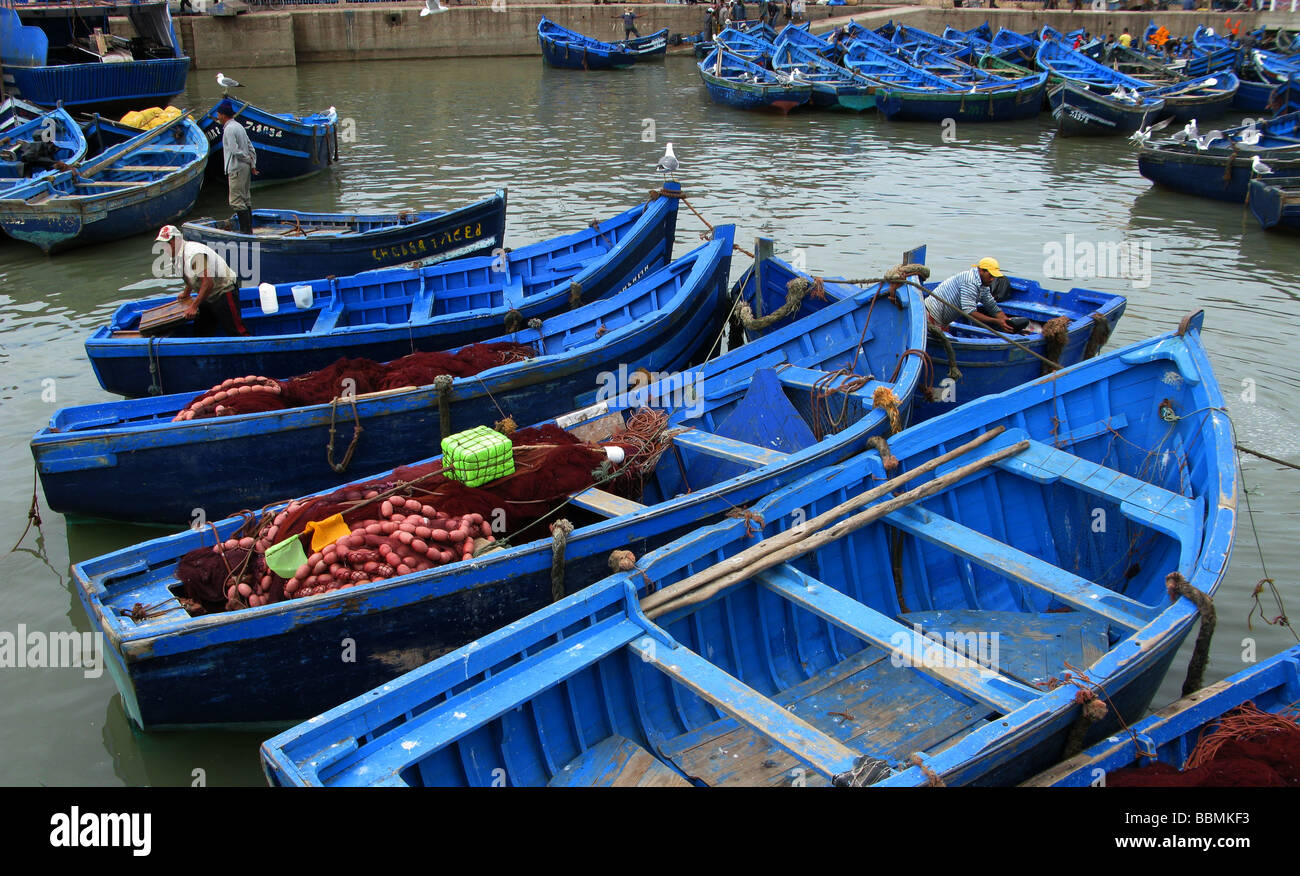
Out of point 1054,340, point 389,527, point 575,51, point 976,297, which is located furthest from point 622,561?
point 575,51

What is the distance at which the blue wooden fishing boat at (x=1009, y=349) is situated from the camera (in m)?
8.84

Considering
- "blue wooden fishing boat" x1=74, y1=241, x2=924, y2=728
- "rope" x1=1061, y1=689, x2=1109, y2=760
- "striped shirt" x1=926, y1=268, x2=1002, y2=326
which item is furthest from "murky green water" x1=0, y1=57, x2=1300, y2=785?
"striped shirt" x1=926, y1=268, x2=1002, y2=326

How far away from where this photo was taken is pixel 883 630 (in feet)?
16.8

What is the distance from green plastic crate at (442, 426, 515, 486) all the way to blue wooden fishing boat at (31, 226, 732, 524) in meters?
1.70

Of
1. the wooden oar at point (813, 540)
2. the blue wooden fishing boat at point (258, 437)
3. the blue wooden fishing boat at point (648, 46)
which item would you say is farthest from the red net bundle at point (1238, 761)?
the blue wooden fishing boat at point (648, 46)

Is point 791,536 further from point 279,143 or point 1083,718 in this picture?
point 279,143

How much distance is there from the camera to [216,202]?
18.2m

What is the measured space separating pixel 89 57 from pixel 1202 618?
Result: 28148mm

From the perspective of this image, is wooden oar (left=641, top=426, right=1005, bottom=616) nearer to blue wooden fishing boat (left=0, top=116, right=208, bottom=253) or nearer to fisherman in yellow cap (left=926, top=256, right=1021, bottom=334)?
fisherman in yellow cap (left=926, top=256, right=1021, bottom=334)

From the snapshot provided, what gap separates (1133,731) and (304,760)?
3.91m

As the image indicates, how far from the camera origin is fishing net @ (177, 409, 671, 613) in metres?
5.74

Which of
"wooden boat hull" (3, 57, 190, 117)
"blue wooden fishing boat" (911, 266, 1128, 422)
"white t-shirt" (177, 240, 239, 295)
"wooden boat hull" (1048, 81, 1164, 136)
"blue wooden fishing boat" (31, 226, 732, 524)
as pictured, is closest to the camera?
"blue wooden fishing boat" (31, 226, 732, 524)

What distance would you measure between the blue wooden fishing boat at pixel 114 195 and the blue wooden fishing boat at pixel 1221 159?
18.0 metres
